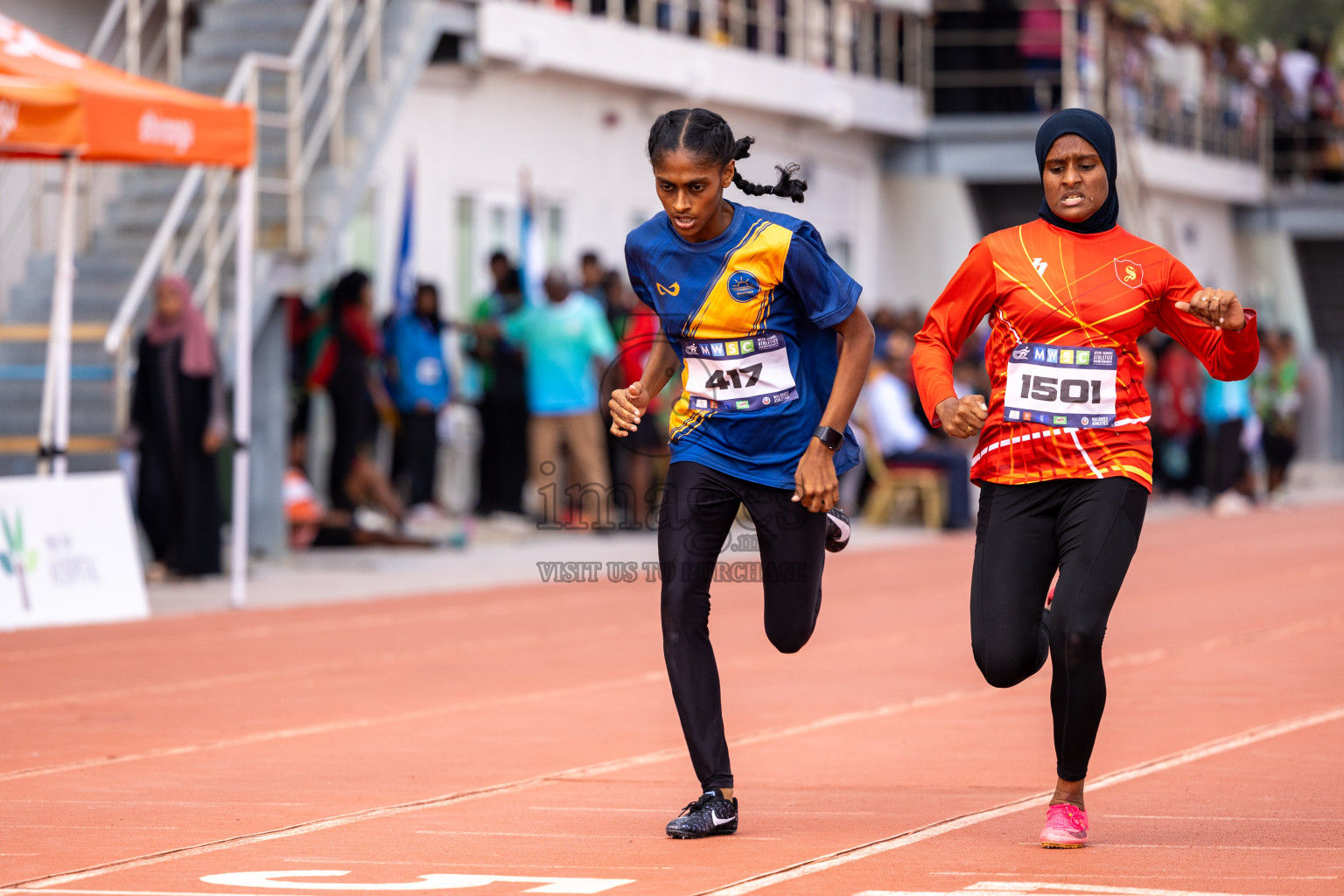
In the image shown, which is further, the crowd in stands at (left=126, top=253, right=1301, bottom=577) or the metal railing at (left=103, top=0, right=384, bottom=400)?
the metal railing at (left=103, top=0, right=384, bottom=400)

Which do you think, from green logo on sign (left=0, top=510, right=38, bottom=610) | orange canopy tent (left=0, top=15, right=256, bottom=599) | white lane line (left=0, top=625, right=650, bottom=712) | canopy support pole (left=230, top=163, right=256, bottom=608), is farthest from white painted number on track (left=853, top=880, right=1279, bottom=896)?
canopy support pole (left=230, top=163, right=256, bottom=608)

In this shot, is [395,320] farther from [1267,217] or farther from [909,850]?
[1267,217]

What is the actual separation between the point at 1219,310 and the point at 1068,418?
1.65 ft

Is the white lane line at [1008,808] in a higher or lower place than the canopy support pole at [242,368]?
lower

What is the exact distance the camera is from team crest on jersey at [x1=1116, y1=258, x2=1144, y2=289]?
21.1 ft

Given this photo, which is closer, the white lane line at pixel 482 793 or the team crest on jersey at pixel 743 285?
the white lane line at pixel 482 793

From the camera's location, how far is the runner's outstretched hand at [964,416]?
6188mm

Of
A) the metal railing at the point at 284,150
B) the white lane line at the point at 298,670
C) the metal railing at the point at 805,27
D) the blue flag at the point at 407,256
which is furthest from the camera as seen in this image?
the metal railing at the point at 805,27

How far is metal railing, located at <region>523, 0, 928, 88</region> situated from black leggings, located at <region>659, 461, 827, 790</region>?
702 inches

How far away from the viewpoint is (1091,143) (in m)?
6.39

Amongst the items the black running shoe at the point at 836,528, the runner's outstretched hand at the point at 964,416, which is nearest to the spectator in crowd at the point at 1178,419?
the black running shoe at the point at 836,528

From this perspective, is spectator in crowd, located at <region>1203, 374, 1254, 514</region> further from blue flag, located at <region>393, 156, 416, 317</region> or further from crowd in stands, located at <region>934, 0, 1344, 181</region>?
blue flag, located at <region>393, 156, 416, 317</region>

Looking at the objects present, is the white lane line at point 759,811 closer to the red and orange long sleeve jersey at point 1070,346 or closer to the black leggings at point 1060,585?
the black leggings at point 1060,585

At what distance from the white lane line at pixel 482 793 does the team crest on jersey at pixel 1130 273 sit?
196 centimetres
